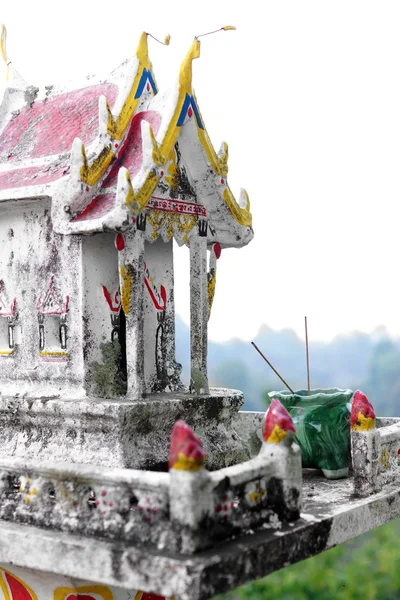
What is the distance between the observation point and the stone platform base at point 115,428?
599 centimetres

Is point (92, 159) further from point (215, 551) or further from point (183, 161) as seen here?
point (215, 551)

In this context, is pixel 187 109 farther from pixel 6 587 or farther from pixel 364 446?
pixel 6 587

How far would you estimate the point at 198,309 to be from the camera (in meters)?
6.93

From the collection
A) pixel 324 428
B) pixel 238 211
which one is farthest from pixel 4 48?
pixel 324 428

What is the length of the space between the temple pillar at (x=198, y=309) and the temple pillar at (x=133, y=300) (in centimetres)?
71

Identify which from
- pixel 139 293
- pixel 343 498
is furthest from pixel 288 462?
pixel 139 293

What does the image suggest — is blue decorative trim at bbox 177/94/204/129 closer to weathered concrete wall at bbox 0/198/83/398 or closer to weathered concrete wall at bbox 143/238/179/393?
weathered concrete wall at bbox 143/238/179/393

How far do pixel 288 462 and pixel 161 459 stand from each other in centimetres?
146

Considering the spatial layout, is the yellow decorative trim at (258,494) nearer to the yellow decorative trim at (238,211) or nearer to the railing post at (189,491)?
the railing post at (189,491)

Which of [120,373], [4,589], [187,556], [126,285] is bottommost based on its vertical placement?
[4,589]

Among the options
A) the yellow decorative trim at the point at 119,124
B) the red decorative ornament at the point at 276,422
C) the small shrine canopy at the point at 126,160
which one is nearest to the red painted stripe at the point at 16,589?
the red decorative ornament at the point at 276,422

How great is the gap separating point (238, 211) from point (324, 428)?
1.95m

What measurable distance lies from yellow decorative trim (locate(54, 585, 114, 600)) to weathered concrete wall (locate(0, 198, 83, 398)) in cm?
137

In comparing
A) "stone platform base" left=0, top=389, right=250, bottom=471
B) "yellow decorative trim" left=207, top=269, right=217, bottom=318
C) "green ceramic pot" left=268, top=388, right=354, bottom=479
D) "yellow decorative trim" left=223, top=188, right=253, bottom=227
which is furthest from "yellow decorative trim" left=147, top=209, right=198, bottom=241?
"green ceramic pot" left=268, top=388, right=354, bottom=479
